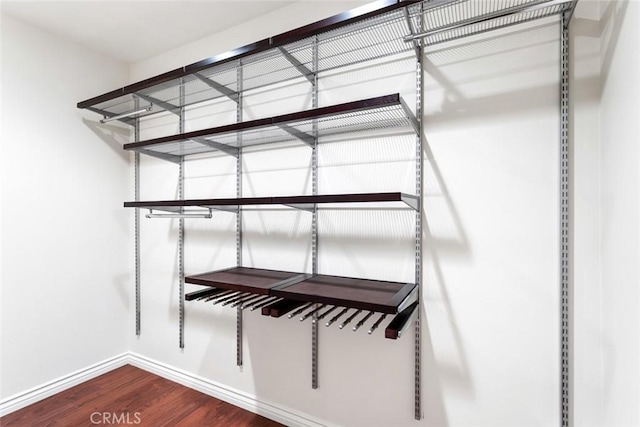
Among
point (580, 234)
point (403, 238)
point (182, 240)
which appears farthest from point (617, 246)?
point (182, 240)

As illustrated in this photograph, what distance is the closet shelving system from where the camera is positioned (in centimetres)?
114

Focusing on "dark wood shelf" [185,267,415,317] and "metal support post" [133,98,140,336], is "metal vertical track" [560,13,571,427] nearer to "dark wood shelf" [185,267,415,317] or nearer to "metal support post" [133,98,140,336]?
"dark wood shelf" [185,267,415,317]

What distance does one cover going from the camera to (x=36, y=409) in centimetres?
185

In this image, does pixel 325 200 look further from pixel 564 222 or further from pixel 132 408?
pixel 132 408

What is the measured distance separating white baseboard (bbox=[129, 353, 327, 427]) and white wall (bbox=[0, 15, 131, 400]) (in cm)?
32

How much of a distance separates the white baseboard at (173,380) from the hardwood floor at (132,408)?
0.10ft

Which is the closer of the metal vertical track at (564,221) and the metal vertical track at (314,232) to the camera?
the metal vertical track at (564,221)

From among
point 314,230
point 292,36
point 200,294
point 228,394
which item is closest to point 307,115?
point 292,36

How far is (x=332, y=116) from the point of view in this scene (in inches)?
51.4

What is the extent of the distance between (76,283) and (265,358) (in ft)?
4.59

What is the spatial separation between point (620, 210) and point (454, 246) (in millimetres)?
534

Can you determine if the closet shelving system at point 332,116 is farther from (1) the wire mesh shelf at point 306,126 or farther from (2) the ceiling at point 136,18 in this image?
(2) the ceiling at point 136,18

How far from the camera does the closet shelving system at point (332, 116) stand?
1140 millimetres

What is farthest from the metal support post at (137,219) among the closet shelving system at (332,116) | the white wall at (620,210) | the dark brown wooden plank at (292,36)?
the white wall at (620,210)
